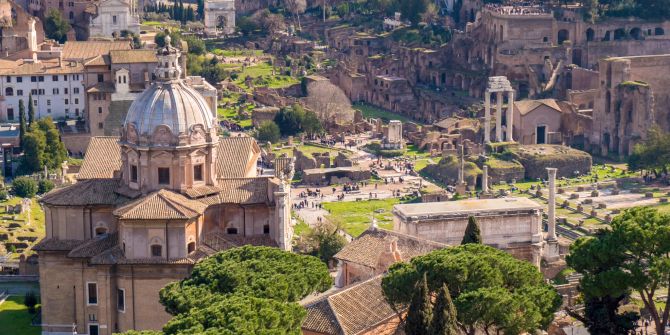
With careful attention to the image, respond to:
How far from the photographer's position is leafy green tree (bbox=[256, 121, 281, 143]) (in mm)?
110500

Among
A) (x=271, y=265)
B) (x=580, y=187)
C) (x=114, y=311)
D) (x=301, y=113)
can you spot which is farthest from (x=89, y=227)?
(x=301, y=113)

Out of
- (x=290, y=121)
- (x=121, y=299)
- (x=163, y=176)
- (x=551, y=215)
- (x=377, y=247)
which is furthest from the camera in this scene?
(x=290, y=121)

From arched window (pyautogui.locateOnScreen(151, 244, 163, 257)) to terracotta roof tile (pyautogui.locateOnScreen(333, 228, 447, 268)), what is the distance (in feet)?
24.0

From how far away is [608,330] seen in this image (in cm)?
5500

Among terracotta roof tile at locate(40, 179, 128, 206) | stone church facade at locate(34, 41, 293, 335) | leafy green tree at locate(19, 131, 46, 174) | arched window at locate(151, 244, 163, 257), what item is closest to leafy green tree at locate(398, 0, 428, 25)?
leafy green tree at locate(19, 131, 46, 174)

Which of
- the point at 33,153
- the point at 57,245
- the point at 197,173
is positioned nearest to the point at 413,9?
the point at 33,153

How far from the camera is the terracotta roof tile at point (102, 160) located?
66875 mm

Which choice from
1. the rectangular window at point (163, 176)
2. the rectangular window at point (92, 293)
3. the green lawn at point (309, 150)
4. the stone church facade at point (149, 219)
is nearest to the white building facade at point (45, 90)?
the green lawn at point (309, 150)

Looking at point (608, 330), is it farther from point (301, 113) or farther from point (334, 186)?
point (301, 113)

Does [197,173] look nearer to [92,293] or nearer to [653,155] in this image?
[92,293]

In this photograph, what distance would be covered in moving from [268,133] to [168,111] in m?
47.4

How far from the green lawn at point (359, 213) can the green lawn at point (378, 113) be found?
2629 centimetres

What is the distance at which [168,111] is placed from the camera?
208 ft

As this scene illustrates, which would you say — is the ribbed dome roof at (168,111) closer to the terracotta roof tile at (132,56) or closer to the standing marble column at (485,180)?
the standing marble column at (485,180)
